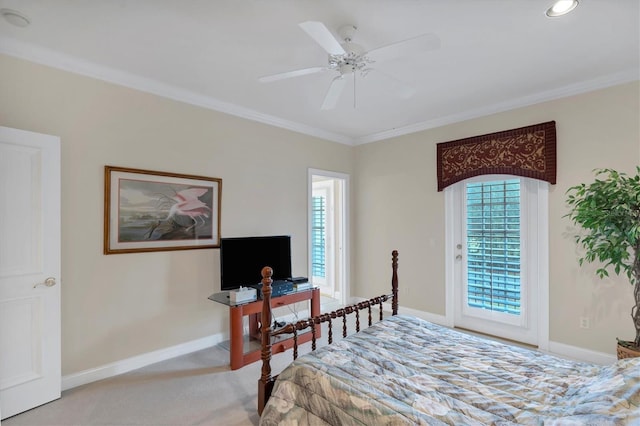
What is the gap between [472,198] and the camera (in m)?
3.93

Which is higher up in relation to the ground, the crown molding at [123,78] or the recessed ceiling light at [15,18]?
the recessed ceiling light at [15,18]

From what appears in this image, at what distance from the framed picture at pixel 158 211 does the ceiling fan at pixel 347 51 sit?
5.25 feet

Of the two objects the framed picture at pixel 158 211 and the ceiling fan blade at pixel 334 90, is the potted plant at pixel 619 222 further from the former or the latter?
the framed picture at pixel 158 211

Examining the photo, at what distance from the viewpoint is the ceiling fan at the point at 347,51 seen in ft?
5.58

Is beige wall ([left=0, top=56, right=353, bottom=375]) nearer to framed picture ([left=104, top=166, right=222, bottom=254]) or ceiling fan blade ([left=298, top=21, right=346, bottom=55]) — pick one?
framed picture ([left=104, top=166, right=222, bottom=254])

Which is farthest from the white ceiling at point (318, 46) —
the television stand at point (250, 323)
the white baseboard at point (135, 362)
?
the white baseboard at point (135, 362)

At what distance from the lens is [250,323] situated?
3.47 m

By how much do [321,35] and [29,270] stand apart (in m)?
2.61

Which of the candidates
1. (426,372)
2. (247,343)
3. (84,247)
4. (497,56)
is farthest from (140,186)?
(497,56)

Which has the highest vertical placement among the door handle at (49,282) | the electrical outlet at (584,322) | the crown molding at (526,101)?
the crown molding at (526,101)

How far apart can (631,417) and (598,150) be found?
9.35 feet

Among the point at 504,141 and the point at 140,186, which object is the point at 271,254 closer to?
the point at 140,186

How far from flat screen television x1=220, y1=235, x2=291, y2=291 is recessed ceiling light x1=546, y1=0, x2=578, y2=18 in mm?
3025

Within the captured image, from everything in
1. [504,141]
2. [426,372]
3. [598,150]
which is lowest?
[426,372]
